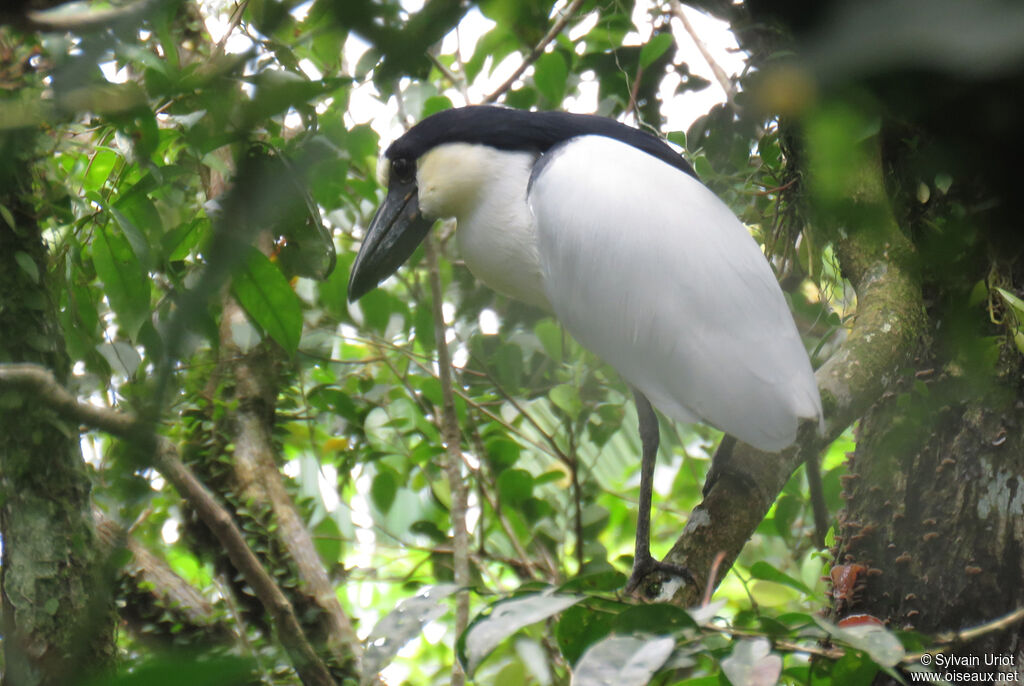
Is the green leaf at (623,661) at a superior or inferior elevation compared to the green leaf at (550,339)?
inferior

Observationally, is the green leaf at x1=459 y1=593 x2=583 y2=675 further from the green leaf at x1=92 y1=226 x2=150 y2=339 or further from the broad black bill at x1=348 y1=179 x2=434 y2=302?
the broad black bill at x1=348 y1=179 x2=434 y2=302

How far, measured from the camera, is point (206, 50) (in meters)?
2.12

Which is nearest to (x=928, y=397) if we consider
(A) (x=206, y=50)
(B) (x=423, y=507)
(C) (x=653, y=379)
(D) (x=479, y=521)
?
(C) (x=653, y=379)

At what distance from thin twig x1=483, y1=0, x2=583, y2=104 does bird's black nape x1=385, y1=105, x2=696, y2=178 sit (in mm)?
127

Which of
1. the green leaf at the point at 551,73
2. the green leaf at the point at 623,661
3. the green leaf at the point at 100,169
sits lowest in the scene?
the green leaf at the point at 623,661

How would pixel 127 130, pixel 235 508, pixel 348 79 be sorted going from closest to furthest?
pixel 348 79
pixel 127 130
pixel 235 508

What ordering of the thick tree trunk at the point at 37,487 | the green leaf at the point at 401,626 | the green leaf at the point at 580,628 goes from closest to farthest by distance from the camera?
the green leaf at the point at 401,626 < the green leaf at the point at 580,628 < the thick tree trunk at the point at 37,487

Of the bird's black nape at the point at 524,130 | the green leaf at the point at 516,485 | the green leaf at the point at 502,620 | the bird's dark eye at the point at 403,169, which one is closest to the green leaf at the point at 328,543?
the green leaf at the point at 516,485

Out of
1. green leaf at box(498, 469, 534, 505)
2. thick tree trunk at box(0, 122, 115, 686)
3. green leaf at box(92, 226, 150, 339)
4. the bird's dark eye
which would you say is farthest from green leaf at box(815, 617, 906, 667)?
the bird's dark eye

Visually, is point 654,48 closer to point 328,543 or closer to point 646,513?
point 646,513

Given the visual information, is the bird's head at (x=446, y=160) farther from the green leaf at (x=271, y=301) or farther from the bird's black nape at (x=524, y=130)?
the green leaf at (x=271, y=301)

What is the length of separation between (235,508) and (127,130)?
3.64ft

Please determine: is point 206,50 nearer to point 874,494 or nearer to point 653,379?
point 653,379

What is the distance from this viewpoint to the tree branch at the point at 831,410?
1594 millimetres
